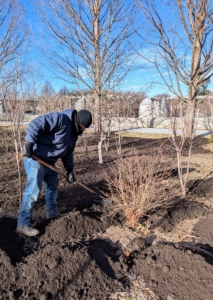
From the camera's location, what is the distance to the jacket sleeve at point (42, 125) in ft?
8.63

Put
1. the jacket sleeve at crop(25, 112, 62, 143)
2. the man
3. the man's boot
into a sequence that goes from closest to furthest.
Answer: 1. the jacket sleeve at crop(25, 112, 62, 143)
2. the man
3. the man's boot

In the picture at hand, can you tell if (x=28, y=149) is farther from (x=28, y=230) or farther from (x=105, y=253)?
(x=105, y=253)

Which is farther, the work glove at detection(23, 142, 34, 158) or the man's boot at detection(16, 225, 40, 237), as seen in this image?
the man's boot at detection(16, 225, 40, 237)

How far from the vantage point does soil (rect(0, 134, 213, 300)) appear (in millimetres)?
2037

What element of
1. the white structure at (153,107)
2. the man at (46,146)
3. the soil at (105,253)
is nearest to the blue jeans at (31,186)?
the man at (46,146)

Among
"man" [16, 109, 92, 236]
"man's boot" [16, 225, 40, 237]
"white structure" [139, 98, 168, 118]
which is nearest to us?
"man" [16, 109, 92, 236]

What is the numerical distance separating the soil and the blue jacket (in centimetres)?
87

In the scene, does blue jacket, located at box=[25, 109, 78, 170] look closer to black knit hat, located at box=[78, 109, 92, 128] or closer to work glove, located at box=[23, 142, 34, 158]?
work glove, located at box=[23, 142, 34, 158]

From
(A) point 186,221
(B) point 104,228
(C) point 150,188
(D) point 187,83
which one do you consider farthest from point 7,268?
(D) point 187,83

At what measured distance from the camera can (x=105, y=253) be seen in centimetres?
258

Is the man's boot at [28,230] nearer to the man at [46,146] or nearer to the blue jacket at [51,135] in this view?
the man at [46,146]

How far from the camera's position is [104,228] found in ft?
10.5

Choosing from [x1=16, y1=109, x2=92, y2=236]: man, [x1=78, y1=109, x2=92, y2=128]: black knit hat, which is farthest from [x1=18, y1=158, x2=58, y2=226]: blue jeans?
[x1=78, y1=109, x2=92, y2=128]: black knit hat

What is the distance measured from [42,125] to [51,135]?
239 mm
